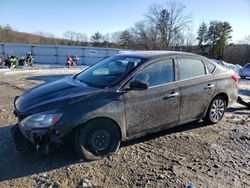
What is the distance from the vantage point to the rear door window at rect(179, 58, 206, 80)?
5.36 metres

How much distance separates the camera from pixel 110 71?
5.05 m

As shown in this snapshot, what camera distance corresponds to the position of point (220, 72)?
20.1 feet

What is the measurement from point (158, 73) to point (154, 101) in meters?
0.51

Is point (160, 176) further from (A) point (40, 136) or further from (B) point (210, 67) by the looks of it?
(B) point (210, 67)

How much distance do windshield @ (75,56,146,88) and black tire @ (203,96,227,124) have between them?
2.02 metres

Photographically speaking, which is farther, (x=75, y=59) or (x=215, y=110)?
(x=75, y=59)

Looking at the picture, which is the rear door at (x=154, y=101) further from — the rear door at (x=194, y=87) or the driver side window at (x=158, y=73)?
the rear door at (x=194, y=87)

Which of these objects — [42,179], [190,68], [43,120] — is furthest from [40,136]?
[190,68]

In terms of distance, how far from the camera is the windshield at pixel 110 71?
4699mm

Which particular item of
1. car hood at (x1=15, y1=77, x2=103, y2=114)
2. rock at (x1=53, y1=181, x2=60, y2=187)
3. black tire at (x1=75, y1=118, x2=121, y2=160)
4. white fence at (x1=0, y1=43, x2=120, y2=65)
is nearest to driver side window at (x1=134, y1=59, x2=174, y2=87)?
car hood at (x1=15, y1=77, x2=103, y2=114)

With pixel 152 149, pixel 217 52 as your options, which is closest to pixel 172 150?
pixel 152 149

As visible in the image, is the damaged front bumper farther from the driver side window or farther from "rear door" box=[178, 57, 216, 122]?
"rear door" box=[178, 57, 216, 122]

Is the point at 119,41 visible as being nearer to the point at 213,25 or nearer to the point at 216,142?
the point at 213,25

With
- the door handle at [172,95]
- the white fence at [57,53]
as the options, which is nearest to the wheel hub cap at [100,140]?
the door handle at [172,95]
